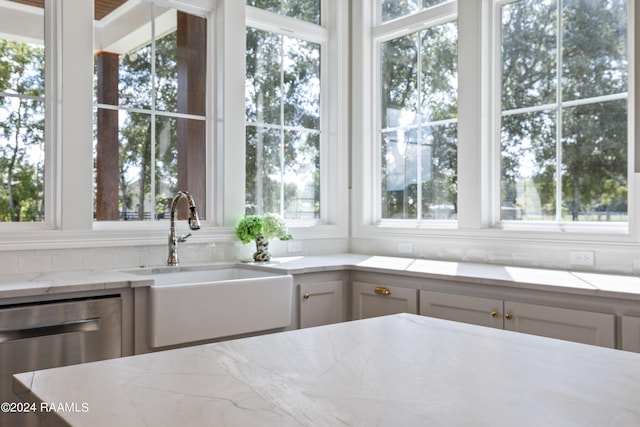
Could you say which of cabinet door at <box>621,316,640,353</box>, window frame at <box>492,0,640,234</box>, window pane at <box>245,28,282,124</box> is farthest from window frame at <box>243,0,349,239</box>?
cabinet door at <box>621,316,640,353</box>

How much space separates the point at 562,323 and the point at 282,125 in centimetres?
226

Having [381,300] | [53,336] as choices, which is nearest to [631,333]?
[381,300]

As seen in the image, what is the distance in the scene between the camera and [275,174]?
12.0 ft

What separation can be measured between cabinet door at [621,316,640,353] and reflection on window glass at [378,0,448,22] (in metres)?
2.38

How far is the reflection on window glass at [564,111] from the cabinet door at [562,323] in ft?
2.70

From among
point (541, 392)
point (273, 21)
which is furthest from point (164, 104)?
point (541, 392)

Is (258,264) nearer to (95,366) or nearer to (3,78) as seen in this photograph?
(3,78)

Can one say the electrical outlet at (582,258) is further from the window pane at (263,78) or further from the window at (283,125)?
the window pane at (263,78)

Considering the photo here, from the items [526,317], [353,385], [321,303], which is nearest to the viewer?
[353,385]

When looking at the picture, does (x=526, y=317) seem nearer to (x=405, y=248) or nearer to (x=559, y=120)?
(x=559, y=120)

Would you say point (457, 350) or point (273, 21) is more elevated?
point (273, 21)

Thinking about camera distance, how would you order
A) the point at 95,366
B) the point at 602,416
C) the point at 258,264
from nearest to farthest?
the point at 602,416
the point at 95,366
the point at 258,264

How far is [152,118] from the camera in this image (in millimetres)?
3082

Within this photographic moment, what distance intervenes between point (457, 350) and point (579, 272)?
1929mm
